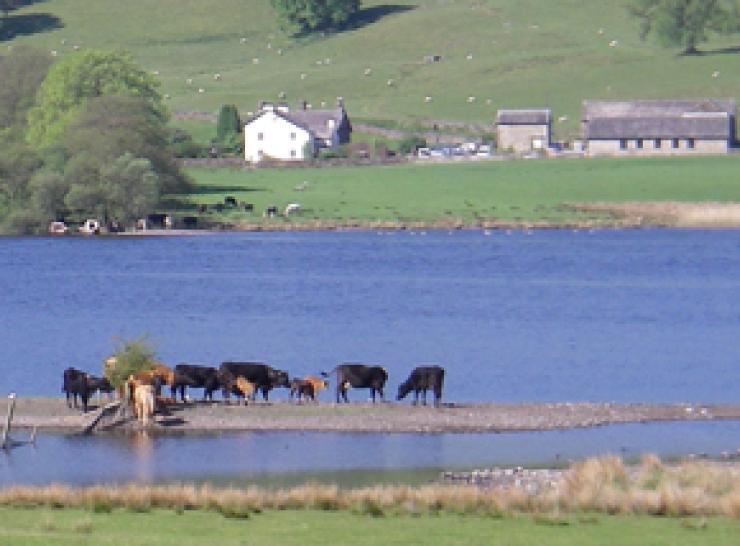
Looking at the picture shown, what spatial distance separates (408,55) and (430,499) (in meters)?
132

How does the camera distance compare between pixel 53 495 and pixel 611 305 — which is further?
pixel 611 305

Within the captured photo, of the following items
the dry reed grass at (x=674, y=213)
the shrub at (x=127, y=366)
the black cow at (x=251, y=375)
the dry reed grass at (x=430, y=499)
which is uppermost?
the dry reed grass at (x=430, y=499)

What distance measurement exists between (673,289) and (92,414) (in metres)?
34.0

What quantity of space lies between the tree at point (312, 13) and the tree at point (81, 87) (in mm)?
63497

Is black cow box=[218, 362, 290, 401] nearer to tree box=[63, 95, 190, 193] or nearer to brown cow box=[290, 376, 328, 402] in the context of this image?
brown cow box=[290, 376, 328, 402]

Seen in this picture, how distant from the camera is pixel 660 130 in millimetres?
119562

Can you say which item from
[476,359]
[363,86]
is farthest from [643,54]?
[476,359]

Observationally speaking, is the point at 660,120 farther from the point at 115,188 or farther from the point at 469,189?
the point at 115,188

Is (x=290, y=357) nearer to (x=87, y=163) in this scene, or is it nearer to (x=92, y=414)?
(x=92, y=414)

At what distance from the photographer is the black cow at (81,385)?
35562 mm

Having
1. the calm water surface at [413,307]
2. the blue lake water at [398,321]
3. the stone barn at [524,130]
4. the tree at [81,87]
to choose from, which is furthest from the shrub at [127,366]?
the stone barn at [524,130]

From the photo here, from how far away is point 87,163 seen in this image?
87.4 m

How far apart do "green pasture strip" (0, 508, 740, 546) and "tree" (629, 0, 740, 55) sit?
12255 centimetres

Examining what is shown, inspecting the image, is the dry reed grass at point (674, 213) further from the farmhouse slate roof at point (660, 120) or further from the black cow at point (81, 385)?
the black cow at point (81, 385)
